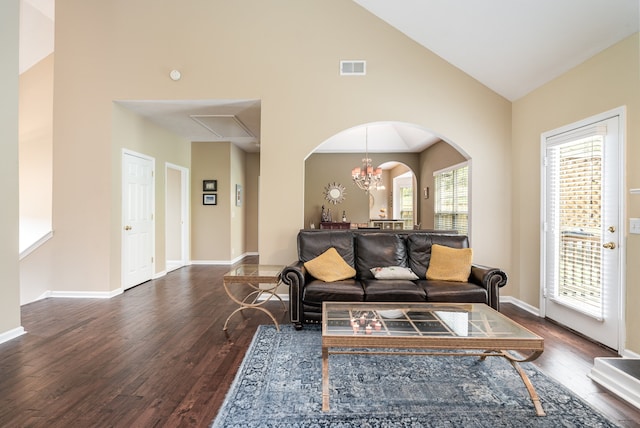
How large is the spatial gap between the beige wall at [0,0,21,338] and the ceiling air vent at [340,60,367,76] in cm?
332

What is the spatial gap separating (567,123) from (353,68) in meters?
2.45

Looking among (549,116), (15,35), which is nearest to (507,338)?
(549,116)

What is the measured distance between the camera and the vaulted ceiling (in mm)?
2725

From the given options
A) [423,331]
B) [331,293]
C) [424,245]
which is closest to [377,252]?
[424,245]

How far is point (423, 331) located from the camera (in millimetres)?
2018

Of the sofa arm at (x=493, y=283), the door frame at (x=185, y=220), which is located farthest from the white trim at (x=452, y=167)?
the door frame at (x=185, y=220)

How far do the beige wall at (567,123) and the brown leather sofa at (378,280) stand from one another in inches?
34.4

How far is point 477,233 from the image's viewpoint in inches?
165

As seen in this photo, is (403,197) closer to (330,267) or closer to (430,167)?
(430,167)

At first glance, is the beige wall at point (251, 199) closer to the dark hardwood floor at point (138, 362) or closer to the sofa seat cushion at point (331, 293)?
the dark hardwood floor at point (138, 362)

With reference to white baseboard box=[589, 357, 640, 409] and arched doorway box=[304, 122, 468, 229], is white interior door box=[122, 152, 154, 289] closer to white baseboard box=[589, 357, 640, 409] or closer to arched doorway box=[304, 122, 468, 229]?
arched doorway box=[304, 122, 468, 229]

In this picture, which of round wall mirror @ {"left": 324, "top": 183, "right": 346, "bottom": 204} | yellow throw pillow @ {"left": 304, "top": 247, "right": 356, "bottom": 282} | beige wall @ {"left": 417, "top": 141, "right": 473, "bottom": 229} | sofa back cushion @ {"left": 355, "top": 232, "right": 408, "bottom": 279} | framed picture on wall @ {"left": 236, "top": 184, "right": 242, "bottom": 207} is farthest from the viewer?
round wall mirror @ {"left": 324, "top": 183, "right": 346, "bottom": 204}

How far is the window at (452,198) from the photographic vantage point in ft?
18.3

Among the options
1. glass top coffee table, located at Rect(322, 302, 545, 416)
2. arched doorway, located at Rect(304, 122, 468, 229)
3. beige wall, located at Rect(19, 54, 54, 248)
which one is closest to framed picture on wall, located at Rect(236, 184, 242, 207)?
arched doorway, located at Rect(304, 122, 468, 229)
